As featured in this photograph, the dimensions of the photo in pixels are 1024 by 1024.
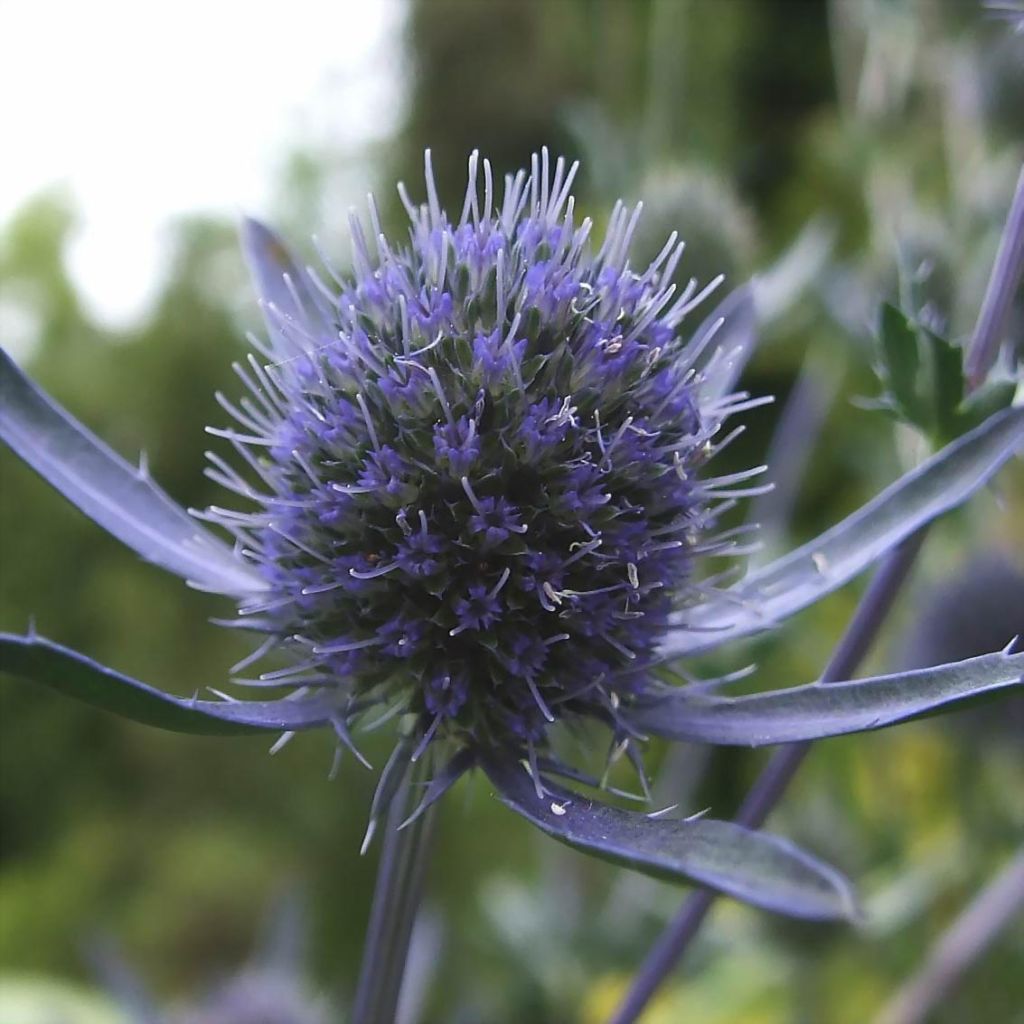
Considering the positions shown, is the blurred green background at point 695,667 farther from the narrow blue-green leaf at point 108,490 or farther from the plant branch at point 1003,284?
the narrow blue-green leaf at point 108,490

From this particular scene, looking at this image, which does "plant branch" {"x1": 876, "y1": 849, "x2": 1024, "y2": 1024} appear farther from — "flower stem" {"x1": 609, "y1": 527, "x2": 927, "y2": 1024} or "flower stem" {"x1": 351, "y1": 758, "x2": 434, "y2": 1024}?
"flower stem" {"x1": 351, "y1": 758, "x2": 434, "y2": 1024}

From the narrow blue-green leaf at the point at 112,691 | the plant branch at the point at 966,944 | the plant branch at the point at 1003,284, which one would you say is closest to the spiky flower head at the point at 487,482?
the narrow blue-green leaf at the point at 112,691

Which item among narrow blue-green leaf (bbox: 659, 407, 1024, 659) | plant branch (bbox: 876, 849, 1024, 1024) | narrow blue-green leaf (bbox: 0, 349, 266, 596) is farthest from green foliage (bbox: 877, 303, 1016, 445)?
plant branch (bbox: 876, 849, 1024, 1024)

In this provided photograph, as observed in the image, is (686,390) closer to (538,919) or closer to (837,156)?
Answer: (538,919)

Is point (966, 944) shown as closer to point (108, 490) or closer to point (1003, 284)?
point (1003, 284)

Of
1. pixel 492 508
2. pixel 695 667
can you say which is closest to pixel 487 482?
pixel 492 508
